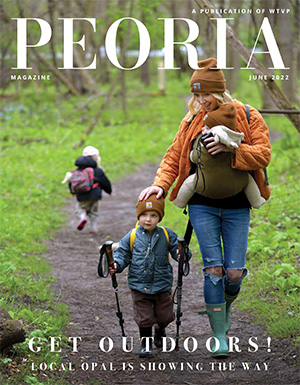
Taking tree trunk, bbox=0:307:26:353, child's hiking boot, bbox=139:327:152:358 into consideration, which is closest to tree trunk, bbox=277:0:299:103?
child's hiking boot, bbox=139:327:152:358

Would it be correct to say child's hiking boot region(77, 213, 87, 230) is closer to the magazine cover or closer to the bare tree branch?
the magazine cover

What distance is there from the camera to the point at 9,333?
4250 millimetres

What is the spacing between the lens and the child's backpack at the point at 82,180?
8922 mm

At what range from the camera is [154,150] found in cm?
1709

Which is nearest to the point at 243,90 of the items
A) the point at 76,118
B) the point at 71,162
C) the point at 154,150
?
the point at 76,118

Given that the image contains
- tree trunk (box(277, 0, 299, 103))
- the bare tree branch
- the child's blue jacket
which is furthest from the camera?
tree trunk (box(277, 0, 299, 103))

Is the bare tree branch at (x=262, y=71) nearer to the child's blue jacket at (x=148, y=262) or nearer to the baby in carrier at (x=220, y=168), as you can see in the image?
the baby in carrier at (x=220, y=168)

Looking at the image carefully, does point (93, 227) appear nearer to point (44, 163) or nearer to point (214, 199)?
point (44, 163)

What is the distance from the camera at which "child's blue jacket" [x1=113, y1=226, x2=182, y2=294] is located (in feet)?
15.0

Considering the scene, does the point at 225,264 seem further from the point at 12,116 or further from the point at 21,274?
the point at 12,116

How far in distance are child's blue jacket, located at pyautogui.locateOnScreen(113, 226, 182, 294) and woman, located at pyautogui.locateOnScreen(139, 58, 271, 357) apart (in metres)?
0.30

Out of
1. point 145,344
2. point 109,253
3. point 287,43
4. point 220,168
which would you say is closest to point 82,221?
point 145,344

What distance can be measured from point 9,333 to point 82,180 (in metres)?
4.81

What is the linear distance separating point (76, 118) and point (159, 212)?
17028 mm
